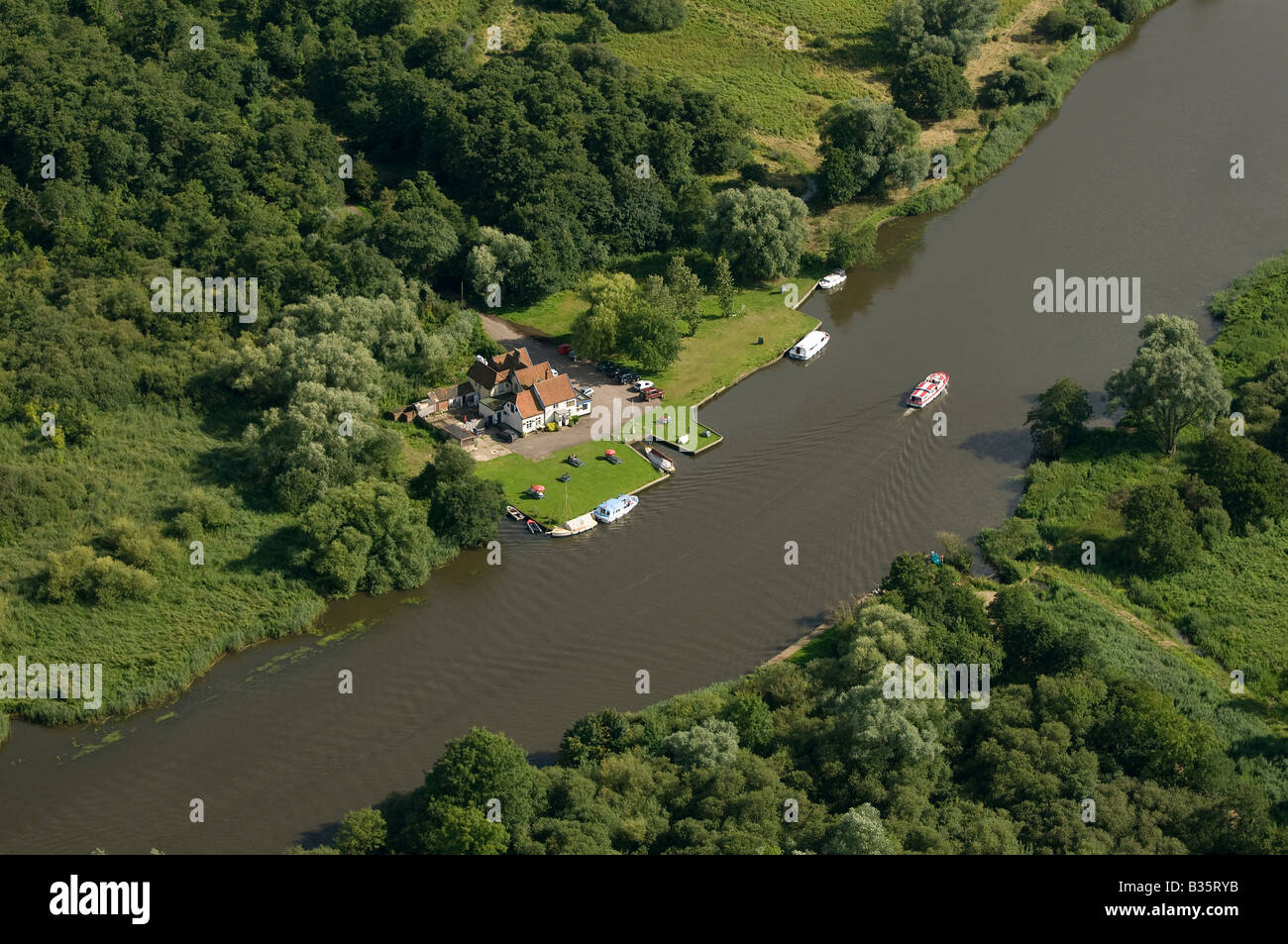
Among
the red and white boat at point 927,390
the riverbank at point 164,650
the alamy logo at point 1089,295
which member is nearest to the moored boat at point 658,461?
the red and white boat at point 927,390

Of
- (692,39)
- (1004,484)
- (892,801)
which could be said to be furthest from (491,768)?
(692,39)

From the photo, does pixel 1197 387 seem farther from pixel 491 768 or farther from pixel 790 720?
pixel 491 768

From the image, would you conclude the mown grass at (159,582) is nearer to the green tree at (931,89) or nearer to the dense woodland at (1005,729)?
the dense woodland at (1005,729)

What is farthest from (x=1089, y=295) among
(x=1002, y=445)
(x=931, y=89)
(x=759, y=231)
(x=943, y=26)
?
(x=943, y=26)

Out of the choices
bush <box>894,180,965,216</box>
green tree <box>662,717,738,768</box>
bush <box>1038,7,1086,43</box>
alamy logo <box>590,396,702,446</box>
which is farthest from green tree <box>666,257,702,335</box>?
bush <box>1038,7,1086,43</box>

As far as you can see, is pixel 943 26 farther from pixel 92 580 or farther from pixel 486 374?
A: pixel 92 580

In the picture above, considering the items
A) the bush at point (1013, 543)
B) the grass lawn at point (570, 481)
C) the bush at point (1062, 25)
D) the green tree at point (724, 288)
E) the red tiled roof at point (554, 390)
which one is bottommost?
the bush at point (1013, 543)

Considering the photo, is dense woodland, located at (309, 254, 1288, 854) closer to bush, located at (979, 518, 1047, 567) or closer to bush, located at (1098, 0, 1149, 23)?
bush, located at (979, 518, 1047, 567)
